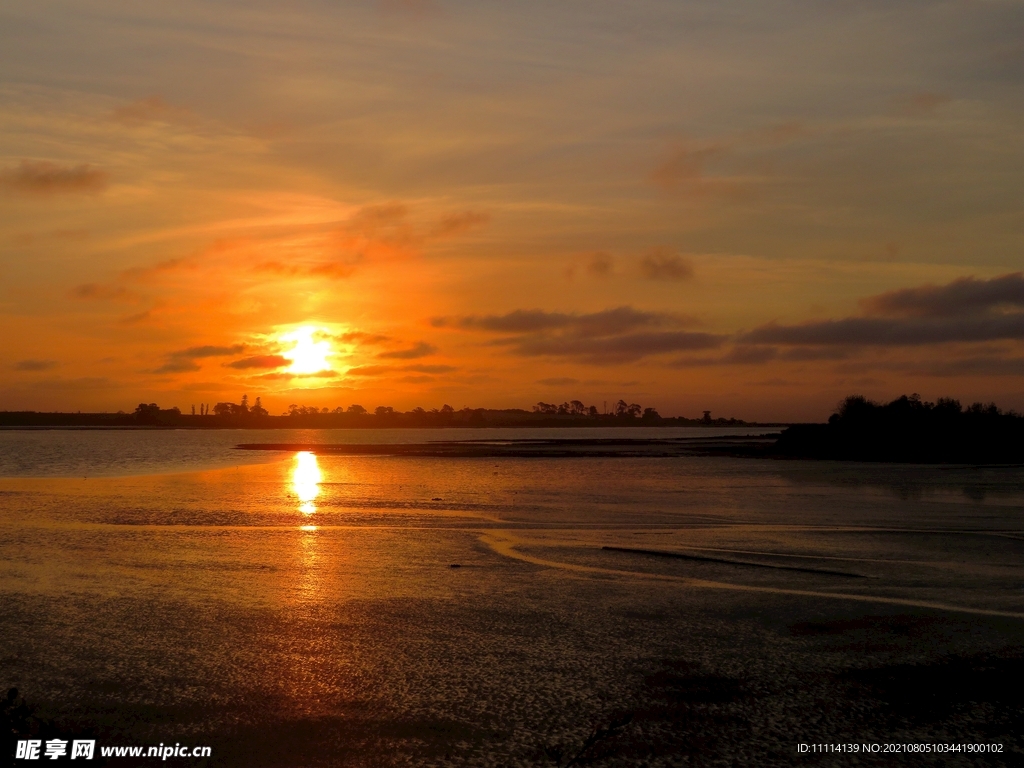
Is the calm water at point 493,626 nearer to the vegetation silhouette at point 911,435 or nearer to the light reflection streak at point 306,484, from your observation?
the light reflection streak at point 306,484

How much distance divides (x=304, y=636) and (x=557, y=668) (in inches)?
171

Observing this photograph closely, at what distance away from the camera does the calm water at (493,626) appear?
10203 mm

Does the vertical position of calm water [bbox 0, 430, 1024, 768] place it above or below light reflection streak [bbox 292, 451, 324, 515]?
above

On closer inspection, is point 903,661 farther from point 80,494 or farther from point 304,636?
point 80,494

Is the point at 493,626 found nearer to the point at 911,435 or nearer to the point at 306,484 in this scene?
the point at 306,484

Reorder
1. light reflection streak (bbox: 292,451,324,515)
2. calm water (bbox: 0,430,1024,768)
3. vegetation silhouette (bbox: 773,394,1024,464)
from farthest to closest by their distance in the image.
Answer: vegetation silhouette (bbox: 773,394,1024,464), light reflection streak (bbox: 292,451,324,515), calm water (bbox: 0,430,1024,768)

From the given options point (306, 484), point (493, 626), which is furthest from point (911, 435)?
point (493, 626)

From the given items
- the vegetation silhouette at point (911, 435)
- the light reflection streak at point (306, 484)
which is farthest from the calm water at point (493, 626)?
the vegetation silhouette at point (911, 435)

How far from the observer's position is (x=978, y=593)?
1770 centimetres

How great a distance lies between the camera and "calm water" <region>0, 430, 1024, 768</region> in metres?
10.2

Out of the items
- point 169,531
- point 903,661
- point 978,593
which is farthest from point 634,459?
point 903,661

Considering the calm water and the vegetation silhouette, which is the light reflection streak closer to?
the calm water

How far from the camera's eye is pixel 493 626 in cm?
1490

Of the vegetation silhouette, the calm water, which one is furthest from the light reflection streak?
the vegetation silhouette
